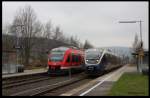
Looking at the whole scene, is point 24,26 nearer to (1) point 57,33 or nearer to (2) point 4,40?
Result: (2) point 4,40

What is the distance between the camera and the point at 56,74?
3984 centimetres

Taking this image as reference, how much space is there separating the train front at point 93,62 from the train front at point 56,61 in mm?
2714

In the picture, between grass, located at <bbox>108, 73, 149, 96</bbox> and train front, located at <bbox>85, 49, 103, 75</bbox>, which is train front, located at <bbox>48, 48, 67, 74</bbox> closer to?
train front, located at <bbox>85, 49, 103, 75</bbox>

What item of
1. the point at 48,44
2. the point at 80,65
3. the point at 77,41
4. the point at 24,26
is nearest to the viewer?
the point at 24,26

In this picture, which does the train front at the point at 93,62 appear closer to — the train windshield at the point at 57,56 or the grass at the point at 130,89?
the train windshield at the point at 57,56

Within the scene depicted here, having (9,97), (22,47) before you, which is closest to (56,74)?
(22,47)

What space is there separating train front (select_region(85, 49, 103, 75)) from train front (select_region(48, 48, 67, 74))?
271cm

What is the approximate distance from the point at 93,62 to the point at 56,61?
4.01 m

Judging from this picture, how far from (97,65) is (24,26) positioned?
9898 mm

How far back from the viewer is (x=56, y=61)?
38.6 meters

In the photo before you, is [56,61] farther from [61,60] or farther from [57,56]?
[57,56]

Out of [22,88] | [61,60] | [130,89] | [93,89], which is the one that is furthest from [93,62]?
[130,89]

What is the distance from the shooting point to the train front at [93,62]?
37.2m

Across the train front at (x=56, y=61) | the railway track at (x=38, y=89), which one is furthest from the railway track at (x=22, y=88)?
the train front at (x=56, y=61)
